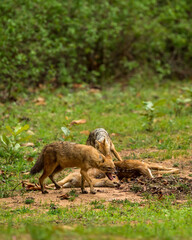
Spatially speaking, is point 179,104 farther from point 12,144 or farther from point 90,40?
point 12,144

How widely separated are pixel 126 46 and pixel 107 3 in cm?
239

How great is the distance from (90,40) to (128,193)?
10698 millimetres

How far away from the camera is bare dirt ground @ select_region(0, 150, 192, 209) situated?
6941 millimetres

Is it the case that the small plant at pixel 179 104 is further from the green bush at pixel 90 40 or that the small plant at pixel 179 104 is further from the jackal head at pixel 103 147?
the jackal head at pixel 103 147

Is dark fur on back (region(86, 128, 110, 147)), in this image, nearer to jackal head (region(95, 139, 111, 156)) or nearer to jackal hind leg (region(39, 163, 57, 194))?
jackal head (region(95, 139, 111, 156))

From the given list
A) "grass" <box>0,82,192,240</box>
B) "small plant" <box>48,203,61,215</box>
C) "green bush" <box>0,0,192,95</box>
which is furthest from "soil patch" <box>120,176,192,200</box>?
"green bush" <box>0,0,192,95</box>

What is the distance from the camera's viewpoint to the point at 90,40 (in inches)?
672

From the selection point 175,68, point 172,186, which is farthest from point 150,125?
point 175,68

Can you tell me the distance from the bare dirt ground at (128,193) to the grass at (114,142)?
190mm

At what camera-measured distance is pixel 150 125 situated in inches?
453

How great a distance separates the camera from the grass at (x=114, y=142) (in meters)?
4.89

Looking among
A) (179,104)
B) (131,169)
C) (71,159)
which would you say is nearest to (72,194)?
(71,159)

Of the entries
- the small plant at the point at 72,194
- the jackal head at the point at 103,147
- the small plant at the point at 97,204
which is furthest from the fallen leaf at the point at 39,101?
the small plant at the point at 97,204

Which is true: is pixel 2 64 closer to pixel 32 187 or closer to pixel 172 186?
pixel 32 187
